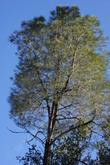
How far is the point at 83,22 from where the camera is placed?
2498 cm

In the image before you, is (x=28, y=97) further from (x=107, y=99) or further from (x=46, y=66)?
(x=107, y=99)

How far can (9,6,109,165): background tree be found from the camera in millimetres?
24328

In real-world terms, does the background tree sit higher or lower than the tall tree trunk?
higher

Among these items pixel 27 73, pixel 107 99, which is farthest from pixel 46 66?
pixel 107 99

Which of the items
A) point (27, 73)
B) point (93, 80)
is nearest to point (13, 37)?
point (27, 73)

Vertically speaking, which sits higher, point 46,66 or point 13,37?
point 13,37

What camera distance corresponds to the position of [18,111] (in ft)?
81.0

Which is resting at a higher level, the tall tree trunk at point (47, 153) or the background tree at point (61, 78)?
the background tree at point (61, 78)

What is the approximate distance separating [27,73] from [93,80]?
8.03ft

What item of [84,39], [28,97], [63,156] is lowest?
[63,156]

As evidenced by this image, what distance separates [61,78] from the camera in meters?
24.3

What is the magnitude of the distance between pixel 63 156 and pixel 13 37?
490cm

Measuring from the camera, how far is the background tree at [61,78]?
24.3m

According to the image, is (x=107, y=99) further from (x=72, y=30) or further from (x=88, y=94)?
(x=72, y=30)
